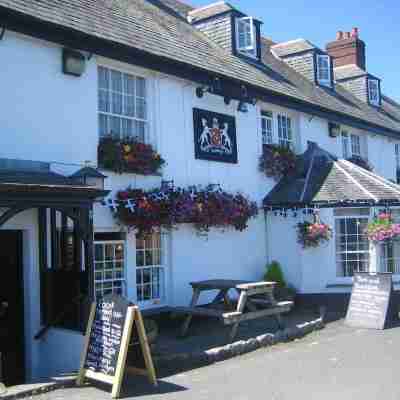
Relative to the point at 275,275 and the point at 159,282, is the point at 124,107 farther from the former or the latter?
the point at 275,275

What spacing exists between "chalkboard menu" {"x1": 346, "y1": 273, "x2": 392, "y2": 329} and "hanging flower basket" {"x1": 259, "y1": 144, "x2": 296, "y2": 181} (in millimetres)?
3598

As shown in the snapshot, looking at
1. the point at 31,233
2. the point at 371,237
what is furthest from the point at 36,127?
the point at 371,237

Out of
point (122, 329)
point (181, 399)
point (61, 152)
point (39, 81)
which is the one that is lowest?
point (181, 399)

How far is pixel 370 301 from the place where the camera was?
10.6 m

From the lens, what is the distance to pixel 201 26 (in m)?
15.1

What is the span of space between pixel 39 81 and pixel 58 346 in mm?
3965

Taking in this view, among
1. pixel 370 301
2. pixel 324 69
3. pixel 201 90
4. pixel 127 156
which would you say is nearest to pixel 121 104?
pixel 127 156

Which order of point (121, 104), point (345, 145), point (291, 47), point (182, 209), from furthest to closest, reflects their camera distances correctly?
point (291, 47) → point (345, 145) → point (182, 209) → point (121, 104)

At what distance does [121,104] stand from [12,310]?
410 cm

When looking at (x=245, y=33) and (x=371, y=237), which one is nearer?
(x=371, y=237)

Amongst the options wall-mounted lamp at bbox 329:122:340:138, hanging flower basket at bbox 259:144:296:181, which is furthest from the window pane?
wall-mounted lamp at bbox 329:122:340:138

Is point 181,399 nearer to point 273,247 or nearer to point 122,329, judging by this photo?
point 122,329

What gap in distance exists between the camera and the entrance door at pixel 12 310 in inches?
317

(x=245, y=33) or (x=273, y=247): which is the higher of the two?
(x=245, y=33)
